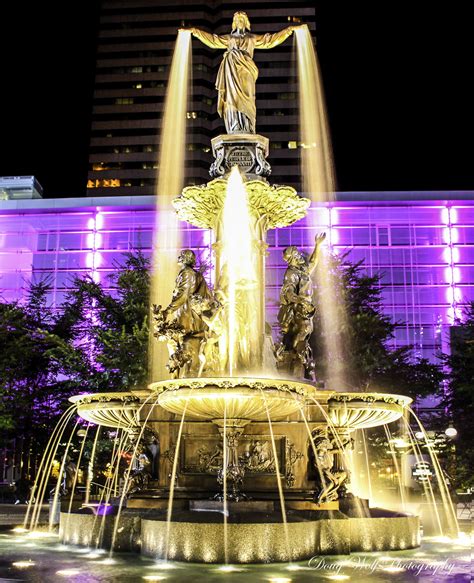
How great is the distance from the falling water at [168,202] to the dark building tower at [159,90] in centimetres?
2622

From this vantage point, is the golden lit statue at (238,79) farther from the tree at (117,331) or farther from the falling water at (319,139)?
the tree at (117,331)

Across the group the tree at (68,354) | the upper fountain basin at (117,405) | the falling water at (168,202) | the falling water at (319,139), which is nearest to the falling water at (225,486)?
the upper fountain basin at (117,405)

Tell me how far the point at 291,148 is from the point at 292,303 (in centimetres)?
8383

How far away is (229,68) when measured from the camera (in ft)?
50.3

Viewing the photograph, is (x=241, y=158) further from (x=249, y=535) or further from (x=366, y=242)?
(x=366, y=242)

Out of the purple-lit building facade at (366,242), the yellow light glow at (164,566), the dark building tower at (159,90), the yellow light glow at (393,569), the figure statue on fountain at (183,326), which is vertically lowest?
the yellow light glow at (393,569)

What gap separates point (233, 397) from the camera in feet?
35.2

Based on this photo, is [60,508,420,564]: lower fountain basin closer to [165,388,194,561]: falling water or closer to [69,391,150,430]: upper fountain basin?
[165,388,194,561]: falling water

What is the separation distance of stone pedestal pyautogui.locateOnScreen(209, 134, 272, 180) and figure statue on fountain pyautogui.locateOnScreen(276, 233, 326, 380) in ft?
6.38

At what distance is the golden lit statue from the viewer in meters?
15.2

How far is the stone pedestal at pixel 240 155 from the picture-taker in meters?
14.8

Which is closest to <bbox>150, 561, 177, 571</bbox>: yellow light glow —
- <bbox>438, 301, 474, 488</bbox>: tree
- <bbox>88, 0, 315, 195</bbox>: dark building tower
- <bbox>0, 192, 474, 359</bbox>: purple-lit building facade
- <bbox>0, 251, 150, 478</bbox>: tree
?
<bbox>0, 251, 150, 478</bbox>: tree

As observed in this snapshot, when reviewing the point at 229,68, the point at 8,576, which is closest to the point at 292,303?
the point at 229,68

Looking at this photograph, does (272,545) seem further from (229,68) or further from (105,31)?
(105,31)
